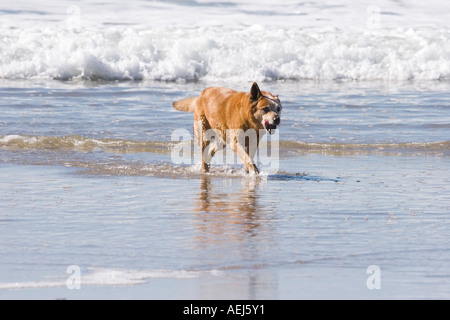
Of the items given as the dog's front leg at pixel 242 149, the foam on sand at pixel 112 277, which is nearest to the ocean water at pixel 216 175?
the foam on sand at pixel 112 277

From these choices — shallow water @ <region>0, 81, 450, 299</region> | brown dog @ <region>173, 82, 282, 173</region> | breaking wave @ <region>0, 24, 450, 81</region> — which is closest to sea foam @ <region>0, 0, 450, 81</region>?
breaking wave @ <region>0, 24, 450, 81</region>

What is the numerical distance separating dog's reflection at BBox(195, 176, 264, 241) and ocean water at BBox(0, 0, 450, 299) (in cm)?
2

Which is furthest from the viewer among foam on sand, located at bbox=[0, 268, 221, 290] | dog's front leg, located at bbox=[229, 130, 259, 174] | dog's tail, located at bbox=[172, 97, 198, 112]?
dog's tail, located at bbox=[172, 97, 198, 112]

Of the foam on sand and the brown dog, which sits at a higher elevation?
the brown dog

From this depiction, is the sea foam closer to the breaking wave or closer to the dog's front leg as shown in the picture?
the breaking wave

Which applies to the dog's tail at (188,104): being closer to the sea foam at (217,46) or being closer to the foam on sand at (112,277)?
the foam on sand at (112,277)

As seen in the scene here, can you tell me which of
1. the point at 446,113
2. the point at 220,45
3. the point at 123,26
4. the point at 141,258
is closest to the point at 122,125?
the point at 446,113

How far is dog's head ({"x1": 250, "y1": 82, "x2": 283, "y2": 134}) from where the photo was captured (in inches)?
348

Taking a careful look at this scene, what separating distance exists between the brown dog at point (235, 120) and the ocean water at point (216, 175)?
0.32 m

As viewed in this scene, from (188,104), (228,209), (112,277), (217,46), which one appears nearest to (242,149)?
(188,104)

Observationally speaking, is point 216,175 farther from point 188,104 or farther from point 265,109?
point 188,104

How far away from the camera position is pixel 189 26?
2755 cm

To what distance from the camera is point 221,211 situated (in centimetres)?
721

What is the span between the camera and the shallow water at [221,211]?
16.4ft
